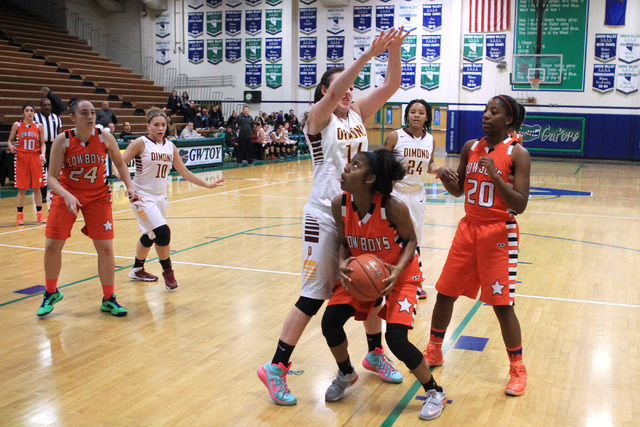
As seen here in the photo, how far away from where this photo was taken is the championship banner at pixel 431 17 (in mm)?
24156

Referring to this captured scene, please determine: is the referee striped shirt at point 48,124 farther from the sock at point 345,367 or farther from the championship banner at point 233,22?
the championship banner at point 233,22

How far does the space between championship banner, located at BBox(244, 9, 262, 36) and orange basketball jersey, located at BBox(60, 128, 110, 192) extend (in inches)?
871

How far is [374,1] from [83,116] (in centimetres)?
2162

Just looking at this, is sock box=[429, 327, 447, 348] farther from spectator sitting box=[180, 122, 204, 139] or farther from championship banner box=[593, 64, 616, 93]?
championship banner box=[593, 64, 616, 93]

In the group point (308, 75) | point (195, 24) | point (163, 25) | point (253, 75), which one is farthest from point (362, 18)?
point (163, 25)

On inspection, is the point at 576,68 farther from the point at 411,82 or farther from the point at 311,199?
the point at 311,199

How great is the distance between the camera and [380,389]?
3904 millimetres

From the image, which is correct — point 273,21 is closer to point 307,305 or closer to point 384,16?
point 384,16

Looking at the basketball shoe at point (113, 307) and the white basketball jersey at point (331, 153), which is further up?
the white basketball jersey at point (331, 153)

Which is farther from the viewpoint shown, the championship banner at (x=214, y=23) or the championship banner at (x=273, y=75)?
the championship banner at (x=214, y=23)

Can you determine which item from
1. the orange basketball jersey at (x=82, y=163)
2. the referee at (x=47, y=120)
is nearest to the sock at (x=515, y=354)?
the orange basketball jersey at (x=82, y=163)

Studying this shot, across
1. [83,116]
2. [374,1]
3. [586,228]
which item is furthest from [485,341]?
[374,1]

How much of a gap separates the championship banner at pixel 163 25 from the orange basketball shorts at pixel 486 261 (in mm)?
25608

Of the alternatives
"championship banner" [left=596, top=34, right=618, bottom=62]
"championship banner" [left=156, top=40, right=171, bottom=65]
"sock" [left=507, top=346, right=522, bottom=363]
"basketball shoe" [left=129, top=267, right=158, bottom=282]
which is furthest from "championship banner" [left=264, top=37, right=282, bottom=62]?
"sock" [left=507, top=346, right=522, bottom=363]
